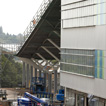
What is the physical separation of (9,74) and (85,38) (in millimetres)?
71627

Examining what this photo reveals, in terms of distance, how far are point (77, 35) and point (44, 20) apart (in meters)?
9.45

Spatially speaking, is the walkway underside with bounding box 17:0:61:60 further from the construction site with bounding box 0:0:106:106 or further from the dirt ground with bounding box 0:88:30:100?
the dirt ground with bounding box 0:88:30:100

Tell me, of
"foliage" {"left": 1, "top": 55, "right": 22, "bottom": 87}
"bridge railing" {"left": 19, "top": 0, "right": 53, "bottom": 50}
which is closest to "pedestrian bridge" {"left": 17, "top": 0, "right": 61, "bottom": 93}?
"bridge railing" {"left": 19, "top": 0, "right": 53, "bottom": 50}

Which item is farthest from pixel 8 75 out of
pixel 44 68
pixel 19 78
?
pixel 44 68

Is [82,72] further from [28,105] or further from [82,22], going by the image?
[28,105]

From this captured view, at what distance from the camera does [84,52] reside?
2959 cm

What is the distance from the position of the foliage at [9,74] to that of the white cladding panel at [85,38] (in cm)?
5639

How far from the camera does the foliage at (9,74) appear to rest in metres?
91.3

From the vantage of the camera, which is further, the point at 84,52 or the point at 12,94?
the point at 12,94

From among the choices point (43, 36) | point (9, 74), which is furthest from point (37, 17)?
point (9, 74)

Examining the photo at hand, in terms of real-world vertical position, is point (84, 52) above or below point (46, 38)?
below

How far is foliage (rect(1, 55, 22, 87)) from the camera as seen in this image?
91300 millimetres

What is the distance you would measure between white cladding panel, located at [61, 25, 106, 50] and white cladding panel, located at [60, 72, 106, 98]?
225 centimetres

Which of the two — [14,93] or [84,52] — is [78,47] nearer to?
[84,52]
